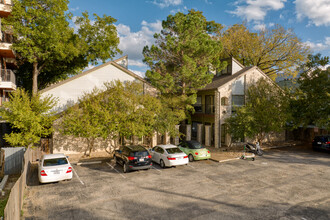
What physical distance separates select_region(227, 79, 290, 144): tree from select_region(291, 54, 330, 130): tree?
176 centimetres

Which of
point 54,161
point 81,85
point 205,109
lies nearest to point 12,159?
point 54,161

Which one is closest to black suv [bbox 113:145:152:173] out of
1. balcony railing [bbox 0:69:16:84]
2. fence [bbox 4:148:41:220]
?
fence [bbox 4:148:41:220]

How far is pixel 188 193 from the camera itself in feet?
36.2

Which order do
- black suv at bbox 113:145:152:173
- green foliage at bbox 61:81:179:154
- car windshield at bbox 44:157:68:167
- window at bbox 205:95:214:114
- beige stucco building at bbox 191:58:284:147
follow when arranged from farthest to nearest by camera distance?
window at bbox 205:95:214:114, beige stucco building at bbox 191:58:284:147, green foliage at bbox 61:81:179:154, black suv at bbox 113:145:152:173, car windshield at bbox 44:157:68:167

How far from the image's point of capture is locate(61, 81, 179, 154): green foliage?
56.4 feet

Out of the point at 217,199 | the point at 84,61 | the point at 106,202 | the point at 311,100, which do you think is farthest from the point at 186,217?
the point at 84,61

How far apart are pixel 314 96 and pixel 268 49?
1553cm

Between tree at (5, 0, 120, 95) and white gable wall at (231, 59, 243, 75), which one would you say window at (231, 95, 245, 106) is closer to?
white gable wall at (231, 59, 243, 75)

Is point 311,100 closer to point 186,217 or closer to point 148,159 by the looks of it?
point 148,159

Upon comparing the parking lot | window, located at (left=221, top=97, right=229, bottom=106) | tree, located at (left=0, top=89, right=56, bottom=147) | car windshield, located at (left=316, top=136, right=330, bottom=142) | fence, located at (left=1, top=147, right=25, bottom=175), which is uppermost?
window, located at (left=221, top=97, right=229, bottom=106)

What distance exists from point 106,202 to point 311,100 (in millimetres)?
22996

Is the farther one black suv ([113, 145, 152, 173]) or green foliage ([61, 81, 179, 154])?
green foliage ([61, 81, 179, 154])

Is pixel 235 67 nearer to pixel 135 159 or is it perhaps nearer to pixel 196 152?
pixel 196 152

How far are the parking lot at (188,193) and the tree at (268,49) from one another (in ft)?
77.1
